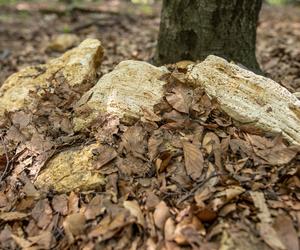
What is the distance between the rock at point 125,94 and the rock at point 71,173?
244mm

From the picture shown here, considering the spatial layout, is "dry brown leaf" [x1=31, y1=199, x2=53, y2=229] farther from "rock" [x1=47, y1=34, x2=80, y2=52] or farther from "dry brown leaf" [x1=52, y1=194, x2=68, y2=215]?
"rock" [x1=47, y1=34, x2=80, y2=52]

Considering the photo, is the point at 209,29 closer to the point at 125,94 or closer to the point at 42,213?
the point at 125,94

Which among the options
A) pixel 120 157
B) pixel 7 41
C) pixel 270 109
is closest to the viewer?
pixel 120 157

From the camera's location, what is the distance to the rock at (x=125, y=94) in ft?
9.21

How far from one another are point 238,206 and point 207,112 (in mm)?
693

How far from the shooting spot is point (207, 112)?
2.70 metres

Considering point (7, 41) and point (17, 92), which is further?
point (7, 41)

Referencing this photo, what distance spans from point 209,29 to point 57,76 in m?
1.28

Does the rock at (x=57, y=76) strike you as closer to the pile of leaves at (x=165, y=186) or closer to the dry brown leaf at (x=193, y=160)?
the pile of leaves at (x=165, y=186)

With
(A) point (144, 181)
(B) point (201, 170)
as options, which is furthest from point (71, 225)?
(B) point (201, 170)

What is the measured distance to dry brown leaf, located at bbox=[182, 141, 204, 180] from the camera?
2.41 metres

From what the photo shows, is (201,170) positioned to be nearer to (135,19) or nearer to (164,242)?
(164,242)

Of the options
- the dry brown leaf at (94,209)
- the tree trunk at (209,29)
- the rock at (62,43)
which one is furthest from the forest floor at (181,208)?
the rock at (62,43)

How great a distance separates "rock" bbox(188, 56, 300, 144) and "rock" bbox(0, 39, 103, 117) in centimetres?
98
